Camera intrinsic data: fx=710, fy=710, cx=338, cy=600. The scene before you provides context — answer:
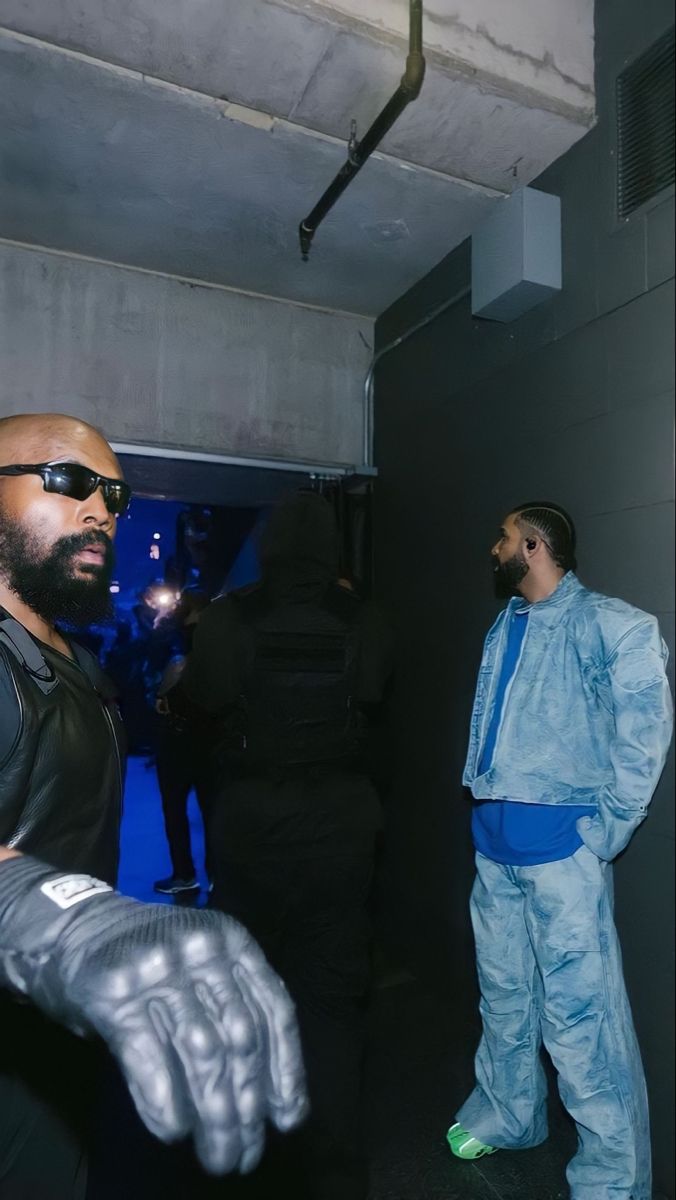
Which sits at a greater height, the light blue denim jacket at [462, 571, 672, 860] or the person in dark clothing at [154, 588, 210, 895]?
the light blue denim jacket at [462, 571, 672, 860]

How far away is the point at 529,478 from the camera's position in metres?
2.71

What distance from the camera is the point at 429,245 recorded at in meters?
3.22

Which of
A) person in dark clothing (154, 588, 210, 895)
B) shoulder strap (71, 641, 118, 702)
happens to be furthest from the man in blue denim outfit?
person in dark clothing (154, 588, 210, 895)

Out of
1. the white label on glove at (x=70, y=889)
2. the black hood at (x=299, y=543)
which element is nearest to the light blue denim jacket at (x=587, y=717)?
the black hood at (x=299, y=543)

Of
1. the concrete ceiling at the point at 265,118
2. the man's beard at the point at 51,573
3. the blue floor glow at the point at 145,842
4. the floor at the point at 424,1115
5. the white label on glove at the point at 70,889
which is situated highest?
the concrete ceiling at the point at 265,118

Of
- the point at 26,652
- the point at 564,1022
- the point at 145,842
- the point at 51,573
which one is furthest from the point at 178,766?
the point at 26,652

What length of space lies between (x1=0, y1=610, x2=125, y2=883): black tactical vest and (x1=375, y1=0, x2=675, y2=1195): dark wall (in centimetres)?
156

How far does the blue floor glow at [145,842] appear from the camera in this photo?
415 cm

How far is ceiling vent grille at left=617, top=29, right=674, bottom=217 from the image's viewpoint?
2.07 m

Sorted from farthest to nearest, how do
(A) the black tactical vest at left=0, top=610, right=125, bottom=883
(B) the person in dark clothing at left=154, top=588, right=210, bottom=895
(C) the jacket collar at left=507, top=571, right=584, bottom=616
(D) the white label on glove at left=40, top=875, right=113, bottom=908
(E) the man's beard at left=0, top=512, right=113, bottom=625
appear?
1. (B) the person in dark clothing at left=154, top=588, right=210, bottom=895
2. (C) the jacket collar at left=507, top=571, right=584, bottom=616
3. (E) the man's beard at left=0, top=512, right=113, bottom=625
4. (A) the black tactical vest at left=0, top=610, right=125, bottom=883
5. (D) the white label on glove at left=40, top=875, right=113, bottom=908

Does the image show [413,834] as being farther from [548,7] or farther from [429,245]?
[548,7]

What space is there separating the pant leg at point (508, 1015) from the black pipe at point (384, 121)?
7.64ft

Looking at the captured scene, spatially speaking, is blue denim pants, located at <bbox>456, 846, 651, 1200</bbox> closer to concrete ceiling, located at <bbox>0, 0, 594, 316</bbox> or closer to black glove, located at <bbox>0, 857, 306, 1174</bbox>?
black glove, located at <bbox>0, 857, 306, 1174</bbox>

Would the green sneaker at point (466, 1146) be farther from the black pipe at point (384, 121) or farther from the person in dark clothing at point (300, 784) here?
the black pipe at point (384, 121)
